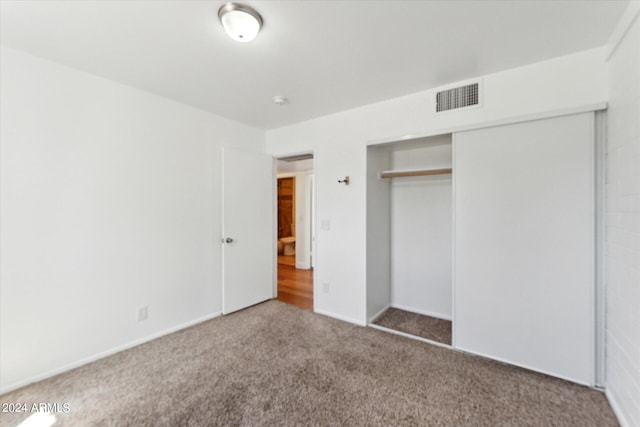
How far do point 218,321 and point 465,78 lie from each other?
3.58 meters

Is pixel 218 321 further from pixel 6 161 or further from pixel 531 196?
pixel 531 196

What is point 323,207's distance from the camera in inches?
132

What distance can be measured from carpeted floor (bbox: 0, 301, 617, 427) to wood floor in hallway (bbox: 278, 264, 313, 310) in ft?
3.80

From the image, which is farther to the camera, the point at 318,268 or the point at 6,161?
the point at 318,268

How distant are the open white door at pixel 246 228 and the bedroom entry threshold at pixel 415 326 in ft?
5.33

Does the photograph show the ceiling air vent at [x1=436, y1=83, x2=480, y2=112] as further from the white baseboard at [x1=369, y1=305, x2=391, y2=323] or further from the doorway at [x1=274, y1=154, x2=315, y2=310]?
the white baseboard at [x1=369, y1=305, x2=391, y2=323]

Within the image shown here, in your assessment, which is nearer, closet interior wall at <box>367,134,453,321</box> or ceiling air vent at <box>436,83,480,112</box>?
ceiling air vent at <box>436,83,480,112</box>

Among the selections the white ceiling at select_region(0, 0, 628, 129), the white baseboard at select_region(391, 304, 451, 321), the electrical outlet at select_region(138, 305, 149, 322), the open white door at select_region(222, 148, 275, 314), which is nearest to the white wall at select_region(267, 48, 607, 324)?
the white ceiling at select_region(0, 0, 628, 129)


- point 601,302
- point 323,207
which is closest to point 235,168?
point 323,207

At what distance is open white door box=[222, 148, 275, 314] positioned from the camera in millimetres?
3301

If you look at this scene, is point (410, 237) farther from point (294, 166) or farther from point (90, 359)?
point (90, 359)

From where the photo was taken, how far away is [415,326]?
299cm

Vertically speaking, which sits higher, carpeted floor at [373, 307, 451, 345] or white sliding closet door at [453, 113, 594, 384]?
white sliding closet door at [453, 113, 594, 384]

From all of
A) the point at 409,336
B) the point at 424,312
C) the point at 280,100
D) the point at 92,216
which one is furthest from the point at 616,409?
the point at 92,216
